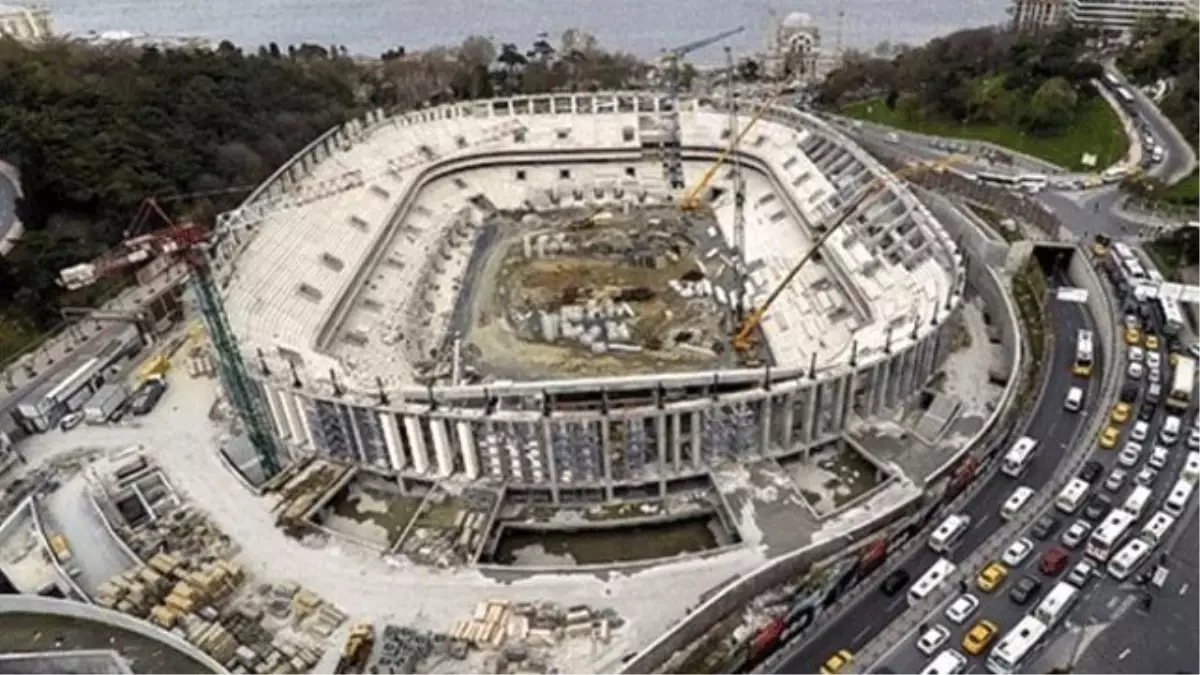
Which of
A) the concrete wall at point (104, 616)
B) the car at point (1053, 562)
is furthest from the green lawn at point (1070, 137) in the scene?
the concrete wall at point (104, 616)

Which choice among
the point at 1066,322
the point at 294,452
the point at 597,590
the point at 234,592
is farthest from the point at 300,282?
the point at 1066,322

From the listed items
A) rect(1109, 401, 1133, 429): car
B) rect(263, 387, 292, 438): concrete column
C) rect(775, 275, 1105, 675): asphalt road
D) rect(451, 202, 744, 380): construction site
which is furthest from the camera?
rect(451, 202, 744, 380): construction site

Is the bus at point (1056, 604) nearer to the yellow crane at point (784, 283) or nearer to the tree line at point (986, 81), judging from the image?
the yellow crane at point (784, 283)

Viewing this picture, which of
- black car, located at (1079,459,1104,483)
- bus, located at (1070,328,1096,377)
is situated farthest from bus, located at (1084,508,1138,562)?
bus, located at (1070,328,1096,377)

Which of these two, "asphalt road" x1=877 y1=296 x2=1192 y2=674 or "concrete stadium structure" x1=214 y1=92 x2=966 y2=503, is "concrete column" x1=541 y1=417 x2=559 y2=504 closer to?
"concrete stadium structure" x1=214 y1=92 x2=966 y2=503

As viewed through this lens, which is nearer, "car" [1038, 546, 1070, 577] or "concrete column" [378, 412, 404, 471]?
"car" [1038, 546, 1070, 577]

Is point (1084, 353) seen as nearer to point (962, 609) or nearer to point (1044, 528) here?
point (1044, 528)

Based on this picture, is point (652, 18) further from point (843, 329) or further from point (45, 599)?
point (45, 599)
